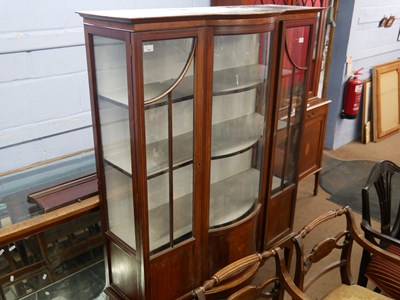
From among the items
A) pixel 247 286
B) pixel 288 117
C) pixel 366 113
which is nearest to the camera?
pixel 247 286

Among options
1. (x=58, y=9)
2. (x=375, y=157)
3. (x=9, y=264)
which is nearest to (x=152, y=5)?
(x=58, y=9)

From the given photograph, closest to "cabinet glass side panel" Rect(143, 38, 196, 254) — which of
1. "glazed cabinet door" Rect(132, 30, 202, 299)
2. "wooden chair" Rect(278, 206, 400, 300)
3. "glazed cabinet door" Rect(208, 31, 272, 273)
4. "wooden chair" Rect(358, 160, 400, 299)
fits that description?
"glazed cabinet door" Rect(132, 30, 202, 299)

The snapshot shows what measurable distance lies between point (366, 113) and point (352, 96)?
1.84 feet

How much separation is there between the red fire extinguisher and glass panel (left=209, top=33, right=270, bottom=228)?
233cm

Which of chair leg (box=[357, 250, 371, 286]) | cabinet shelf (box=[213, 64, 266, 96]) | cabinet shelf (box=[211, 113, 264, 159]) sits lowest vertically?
chair leg (box=[357, 250, 371, 286])

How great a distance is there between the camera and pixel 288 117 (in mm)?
2273

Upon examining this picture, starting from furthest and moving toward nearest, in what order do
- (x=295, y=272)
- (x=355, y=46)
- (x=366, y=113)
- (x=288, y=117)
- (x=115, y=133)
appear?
1. (x=366, y=113)
2. (x=355, y=46)
3. (x=288, y=117)
4. (x=115, y=133)
5. (x=295, y=272)

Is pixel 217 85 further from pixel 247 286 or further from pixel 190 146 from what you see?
pixel 247 286

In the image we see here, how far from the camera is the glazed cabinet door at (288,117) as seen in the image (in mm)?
2023

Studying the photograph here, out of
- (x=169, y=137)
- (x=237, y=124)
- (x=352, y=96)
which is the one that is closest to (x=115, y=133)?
(x=169, y=137)

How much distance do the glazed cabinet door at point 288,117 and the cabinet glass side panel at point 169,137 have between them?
2.01ft

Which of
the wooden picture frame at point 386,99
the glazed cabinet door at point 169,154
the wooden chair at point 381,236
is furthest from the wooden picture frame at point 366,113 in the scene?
the glazed cabinet door at point 169,154

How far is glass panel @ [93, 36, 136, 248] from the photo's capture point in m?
1.49

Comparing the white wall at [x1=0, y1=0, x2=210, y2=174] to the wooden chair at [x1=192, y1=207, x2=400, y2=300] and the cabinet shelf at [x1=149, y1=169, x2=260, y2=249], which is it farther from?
the wooden chair at [x1=192, y1=207, x2=400, y2=300]
